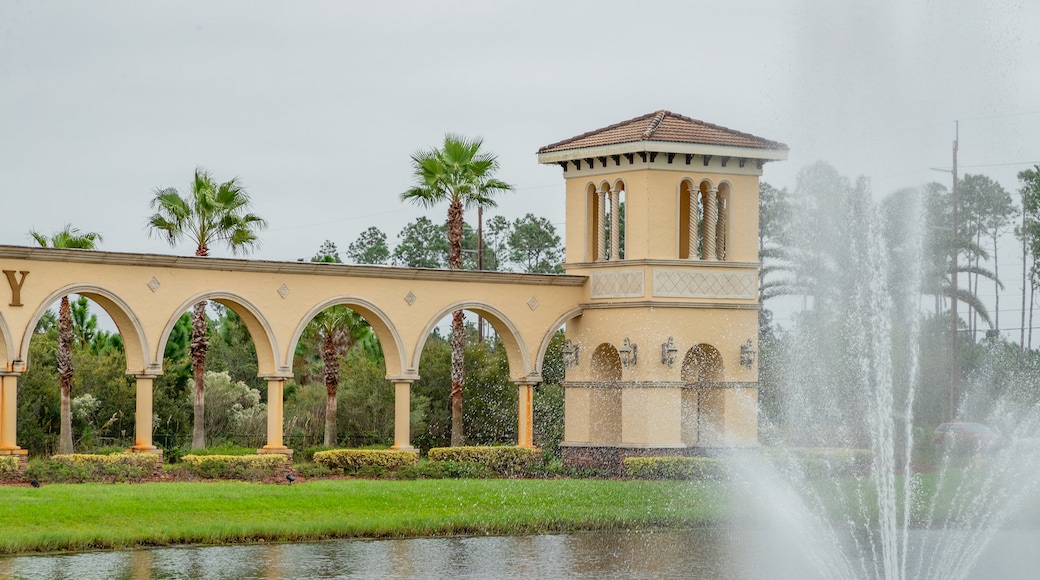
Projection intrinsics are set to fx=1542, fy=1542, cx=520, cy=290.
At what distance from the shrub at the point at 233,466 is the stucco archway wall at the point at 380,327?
2417mm

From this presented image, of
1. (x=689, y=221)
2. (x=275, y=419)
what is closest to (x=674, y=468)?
(x=689, y=221)

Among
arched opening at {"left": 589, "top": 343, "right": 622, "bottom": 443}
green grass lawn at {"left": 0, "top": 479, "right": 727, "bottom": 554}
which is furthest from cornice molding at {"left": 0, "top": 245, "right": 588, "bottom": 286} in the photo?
green grass lawn at {"left": 0, "top": 479, "right": 727, "bottom": 554}

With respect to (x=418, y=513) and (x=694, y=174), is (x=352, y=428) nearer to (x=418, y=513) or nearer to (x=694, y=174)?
(x=694, y=174)

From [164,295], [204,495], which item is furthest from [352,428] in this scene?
[204,495]

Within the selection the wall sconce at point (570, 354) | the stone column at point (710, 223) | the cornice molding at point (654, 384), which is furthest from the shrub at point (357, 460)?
the stone column at point (710, 223)

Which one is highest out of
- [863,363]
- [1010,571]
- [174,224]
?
[174,224]

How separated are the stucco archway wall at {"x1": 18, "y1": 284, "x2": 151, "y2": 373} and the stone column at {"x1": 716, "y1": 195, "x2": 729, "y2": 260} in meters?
13.1

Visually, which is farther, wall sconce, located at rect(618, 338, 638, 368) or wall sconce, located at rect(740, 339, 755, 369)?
wall sconce, located at rect(740, 339, 755, 369)

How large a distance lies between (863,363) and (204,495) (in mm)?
16292

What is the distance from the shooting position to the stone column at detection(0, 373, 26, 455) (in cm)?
2778

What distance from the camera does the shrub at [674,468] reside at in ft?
105

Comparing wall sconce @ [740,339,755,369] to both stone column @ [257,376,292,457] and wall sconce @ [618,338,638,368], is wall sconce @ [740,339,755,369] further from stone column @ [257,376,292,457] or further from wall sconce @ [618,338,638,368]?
stone column @ [257,376,292,457]

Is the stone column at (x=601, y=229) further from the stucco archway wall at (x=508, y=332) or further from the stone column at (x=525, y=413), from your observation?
the stone column at (x=525, y=413)

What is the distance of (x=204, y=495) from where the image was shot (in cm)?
2552
